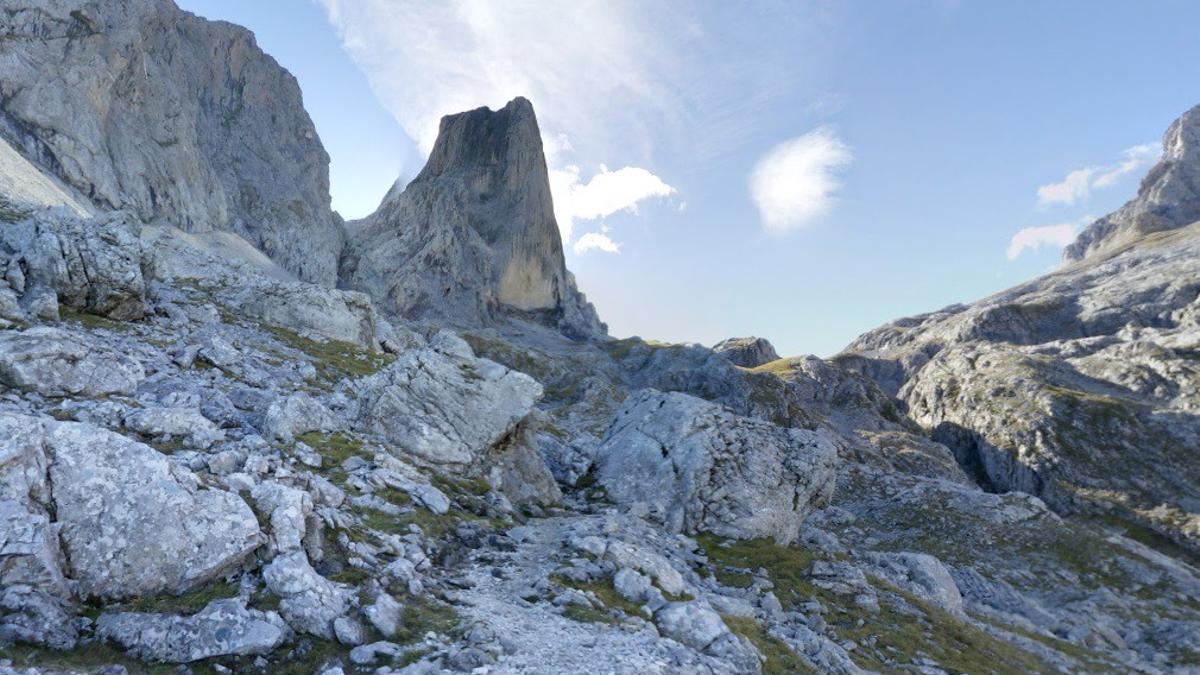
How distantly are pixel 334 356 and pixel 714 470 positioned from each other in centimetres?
2969

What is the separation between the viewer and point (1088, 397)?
4633 inches

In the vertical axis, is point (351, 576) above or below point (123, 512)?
below

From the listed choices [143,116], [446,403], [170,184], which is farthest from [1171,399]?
[143,116]

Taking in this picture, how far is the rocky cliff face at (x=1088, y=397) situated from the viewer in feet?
323

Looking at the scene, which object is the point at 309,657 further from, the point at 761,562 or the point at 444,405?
the point at 761,562

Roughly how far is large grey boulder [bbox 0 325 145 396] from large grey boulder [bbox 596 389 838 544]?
2376cm

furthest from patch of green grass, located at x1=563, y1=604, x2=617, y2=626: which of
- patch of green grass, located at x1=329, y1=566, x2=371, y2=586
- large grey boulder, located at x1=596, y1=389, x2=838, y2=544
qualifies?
large grey boulder, located at x1=596, y1=389, x2=838, y2=544

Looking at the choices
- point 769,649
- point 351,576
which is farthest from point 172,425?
point 769,649

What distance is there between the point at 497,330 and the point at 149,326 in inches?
6133

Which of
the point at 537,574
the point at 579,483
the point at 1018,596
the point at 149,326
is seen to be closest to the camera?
the point at 537,574

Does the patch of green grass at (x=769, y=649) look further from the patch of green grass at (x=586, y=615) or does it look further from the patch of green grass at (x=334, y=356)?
the patch of green grass at (x=334, y=356)

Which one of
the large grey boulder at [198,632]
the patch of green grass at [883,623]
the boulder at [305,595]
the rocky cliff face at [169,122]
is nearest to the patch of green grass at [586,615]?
the boulder at [305,595]

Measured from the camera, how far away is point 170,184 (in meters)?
115

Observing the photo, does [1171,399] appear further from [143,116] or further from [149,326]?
[143,116]
